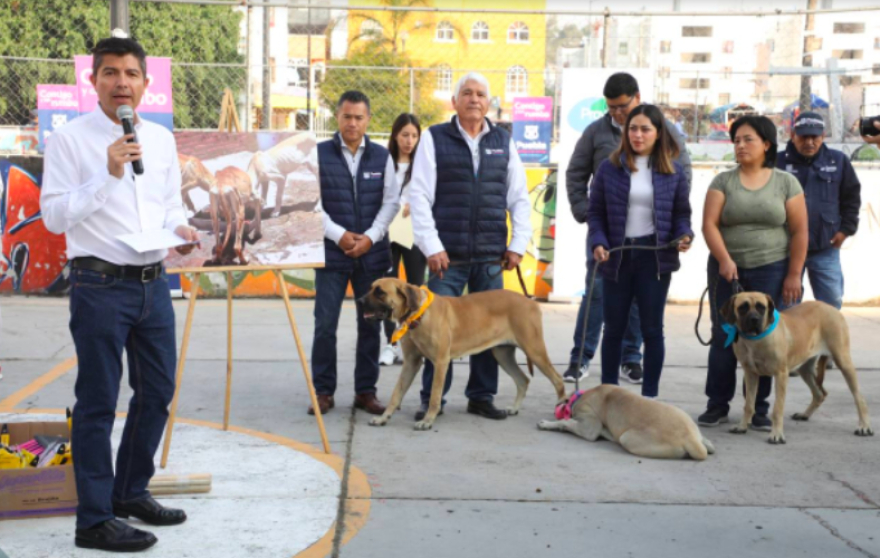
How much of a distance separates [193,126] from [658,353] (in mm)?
14660

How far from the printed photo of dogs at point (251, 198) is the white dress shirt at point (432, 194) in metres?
0.63

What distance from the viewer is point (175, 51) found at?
103 ft

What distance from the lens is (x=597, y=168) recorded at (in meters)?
7.16

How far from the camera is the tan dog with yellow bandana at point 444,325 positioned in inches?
237

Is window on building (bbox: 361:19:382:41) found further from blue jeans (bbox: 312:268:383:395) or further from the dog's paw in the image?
the dog's paw

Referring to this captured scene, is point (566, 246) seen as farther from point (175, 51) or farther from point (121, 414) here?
point (175, 51)

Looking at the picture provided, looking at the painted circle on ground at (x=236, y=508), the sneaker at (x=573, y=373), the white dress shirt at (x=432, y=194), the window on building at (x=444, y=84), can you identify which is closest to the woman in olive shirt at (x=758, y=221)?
the white dress shirt at (x=432, y=194)

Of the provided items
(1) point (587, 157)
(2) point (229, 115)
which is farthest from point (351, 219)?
(1) point (587, 157)

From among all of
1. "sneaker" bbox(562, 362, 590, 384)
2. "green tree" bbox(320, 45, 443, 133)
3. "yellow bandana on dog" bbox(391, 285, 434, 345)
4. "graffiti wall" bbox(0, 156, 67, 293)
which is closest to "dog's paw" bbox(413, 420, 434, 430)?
"yellow bandana on dog" bbox(391, 285, 434, 345)

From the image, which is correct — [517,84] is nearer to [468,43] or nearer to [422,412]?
[468,43]

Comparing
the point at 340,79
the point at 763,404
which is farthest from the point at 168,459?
the point at 340,79

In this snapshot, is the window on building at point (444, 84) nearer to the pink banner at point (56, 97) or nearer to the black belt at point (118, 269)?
the pink banner at point (56, 97)

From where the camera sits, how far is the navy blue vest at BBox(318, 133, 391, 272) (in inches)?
259

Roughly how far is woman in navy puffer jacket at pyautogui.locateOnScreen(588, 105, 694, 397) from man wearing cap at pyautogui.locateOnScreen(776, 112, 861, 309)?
4.72 ft
